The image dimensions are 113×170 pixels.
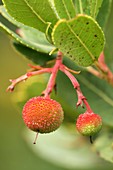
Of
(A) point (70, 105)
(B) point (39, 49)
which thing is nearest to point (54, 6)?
(B) point (39, 49)

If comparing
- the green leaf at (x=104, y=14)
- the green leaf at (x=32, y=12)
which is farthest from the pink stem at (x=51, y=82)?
the green leaf at (x=104, y=14)

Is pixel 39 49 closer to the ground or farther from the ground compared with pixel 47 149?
farther from the ground

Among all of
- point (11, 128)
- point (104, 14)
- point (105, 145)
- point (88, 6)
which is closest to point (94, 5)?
point (88, 6)

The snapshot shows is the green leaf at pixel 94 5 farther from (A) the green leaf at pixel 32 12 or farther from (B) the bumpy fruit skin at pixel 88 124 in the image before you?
(B) the bumpy fruit skin at pixel 88 124

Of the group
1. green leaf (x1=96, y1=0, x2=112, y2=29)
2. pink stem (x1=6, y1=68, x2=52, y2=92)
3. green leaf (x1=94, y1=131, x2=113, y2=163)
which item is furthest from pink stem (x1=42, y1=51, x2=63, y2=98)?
green leaf (x1=94, y1=131, x2=113, y2=163)

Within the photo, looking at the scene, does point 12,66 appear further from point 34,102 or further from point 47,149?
point 34,102

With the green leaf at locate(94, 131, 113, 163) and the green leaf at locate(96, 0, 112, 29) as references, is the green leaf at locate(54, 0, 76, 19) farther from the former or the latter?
the green leaf at locate(94, 131, 113, 163)
